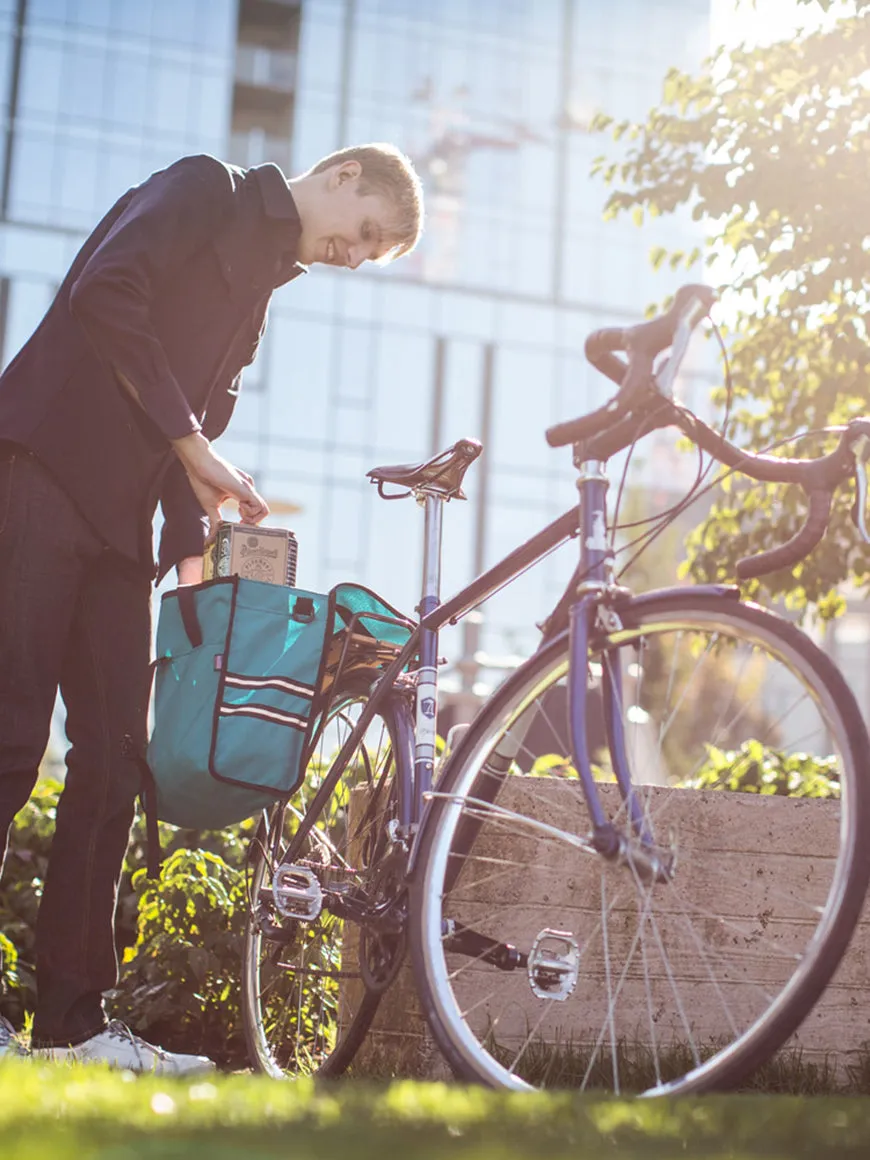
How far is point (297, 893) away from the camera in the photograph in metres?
3.15

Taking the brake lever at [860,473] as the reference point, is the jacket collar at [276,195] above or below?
above

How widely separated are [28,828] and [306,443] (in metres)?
21.8

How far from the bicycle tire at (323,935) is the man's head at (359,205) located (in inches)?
36.2

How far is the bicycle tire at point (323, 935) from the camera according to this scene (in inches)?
122

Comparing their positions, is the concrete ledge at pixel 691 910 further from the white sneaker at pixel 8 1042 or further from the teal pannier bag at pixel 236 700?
the white sneaker at pixel 8 1042

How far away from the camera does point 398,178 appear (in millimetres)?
3350

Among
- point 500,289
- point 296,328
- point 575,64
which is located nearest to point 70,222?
point 296,328

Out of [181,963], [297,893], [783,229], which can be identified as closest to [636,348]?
[297,893]

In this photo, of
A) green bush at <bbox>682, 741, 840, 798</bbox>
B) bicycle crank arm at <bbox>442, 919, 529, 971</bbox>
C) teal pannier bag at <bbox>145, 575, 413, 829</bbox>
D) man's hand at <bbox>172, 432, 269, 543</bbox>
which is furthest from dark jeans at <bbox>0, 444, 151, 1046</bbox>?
green bush at <bbox>682, 741, 840, 798</bbox>

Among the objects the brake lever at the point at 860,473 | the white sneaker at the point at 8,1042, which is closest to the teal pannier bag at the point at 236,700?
the white sneaker at the point at 8,1042

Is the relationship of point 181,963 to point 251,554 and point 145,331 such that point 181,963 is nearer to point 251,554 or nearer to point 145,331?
point 251,554

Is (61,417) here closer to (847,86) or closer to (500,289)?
(847,86)

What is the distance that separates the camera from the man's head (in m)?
3.33

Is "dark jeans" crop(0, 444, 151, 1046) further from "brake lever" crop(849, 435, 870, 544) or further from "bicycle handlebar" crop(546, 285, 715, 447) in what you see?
"brake lever" crop(849, 435, 870, 544)
